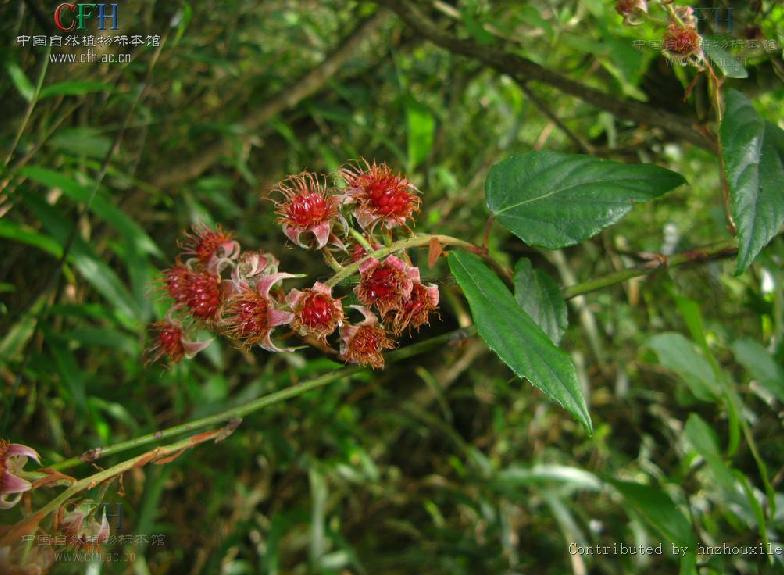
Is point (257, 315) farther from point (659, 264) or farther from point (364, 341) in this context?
point (659, 264)


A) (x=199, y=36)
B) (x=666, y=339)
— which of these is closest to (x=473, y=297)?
(x=666, y=339)

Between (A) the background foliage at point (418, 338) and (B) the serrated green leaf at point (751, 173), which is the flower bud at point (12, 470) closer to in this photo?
(A) the background foliage at point (418, 338)

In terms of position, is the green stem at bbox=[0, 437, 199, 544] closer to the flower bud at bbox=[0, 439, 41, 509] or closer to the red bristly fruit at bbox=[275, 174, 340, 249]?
the flower bud at bbox=[0, 439, 41, 509]

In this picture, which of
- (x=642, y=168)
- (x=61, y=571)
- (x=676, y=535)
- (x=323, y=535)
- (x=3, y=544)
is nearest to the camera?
(x=3, y=544)

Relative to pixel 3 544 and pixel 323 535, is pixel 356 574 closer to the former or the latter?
pixel 323 535

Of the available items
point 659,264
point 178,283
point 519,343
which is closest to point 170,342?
point 178,283

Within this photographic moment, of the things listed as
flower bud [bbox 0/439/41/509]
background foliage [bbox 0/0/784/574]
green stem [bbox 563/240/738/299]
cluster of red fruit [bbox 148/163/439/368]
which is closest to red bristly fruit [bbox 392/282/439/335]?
cluster of red fruit [bbox 148/163/439/368]
